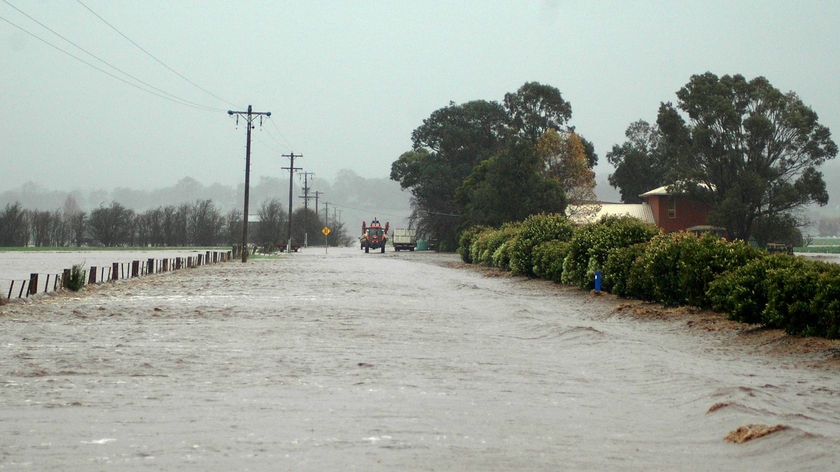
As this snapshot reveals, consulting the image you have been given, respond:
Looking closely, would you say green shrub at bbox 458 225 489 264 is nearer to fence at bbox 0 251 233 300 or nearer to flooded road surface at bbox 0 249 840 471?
fence at bbox 0 251 233 300

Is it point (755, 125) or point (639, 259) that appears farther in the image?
point (755, 125)

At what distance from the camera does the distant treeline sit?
364 ft

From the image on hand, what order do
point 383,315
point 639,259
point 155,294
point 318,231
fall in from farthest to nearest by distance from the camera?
point 318,231
point 155,294
point 639,259
point 383,315

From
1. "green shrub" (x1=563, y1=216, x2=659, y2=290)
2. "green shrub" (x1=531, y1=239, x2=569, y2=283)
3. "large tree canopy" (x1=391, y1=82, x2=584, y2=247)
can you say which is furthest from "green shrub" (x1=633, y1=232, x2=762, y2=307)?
"large tree canopy" (x1=391, y1=82, x2=584, y2=247)

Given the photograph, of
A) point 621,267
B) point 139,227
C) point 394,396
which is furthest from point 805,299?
point 139,227

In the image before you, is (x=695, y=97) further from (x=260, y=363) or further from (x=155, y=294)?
(x=260, y=363)

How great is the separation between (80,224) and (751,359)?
120173 millimetres

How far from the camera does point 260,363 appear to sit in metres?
11.5

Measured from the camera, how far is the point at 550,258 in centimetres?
3206

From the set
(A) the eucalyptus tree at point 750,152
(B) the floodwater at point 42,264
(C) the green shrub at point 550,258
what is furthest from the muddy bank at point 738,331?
(A) the eucalyptus tree at point 750,152

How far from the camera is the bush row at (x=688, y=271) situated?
13.5 meters

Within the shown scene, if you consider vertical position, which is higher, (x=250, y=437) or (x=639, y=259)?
(x=639, y=259)

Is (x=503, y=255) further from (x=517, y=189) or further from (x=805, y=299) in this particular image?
(x=805, y=299)

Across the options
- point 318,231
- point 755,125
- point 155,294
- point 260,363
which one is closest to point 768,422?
point 260,363
